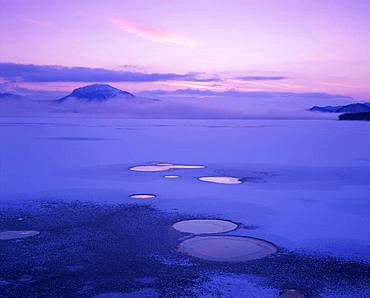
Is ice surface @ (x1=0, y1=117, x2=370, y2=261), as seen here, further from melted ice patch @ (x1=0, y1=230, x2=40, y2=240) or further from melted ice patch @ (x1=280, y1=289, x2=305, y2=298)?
melted ice patch @ (x1=0, y1=230, x2=40, y2=240)

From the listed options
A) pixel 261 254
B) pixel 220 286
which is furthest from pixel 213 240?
pixel 220 286

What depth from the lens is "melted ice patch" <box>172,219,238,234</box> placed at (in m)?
8.64

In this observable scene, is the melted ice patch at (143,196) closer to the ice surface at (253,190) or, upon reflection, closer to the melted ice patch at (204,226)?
the ice surface at (253,190)

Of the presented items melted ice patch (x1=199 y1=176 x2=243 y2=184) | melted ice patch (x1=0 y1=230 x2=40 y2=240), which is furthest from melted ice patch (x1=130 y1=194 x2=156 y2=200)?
melted ice patch (x1=0 y1=230 x2=40 y2=240)

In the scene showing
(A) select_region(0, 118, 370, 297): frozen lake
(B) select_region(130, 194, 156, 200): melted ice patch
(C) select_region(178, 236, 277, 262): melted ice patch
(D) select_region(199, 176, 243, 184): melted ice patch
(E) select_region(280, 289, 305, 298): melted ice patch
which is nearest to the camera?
(E) select_region(280, 289, 305, 298): melted ice patch

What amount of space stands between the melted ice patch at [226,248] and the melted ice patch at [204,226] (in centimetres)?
47

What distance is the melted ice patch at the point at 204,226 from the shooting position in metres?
8.64

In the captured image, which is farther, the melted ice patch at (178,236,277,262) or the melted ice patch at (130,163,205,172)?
the melted ice patch at (130,163,205,172)

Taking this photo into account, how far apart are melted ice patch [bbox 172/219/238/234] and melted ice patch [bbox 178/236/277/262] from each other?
18.7 inches

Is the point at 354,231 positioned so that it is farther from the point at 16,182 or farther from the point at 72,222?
the point at 16,182

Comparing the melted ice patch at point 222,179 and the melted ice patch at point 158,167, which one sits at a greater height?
the melted ice patch at point 222,179

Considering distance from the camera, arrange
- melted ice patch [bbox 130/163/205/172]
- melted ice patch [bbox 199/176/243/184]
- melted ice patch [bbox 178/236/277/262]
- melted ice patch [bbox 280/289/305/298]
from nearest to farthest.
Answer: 1. melted ice patch [bbox 280/289/305/298]
2. melted ice patch [bbox 178/236/277/262]
3. melted ice patch [bbox 199/176/243/184]
4. melted ice patch [bbox 130/163/205/172]

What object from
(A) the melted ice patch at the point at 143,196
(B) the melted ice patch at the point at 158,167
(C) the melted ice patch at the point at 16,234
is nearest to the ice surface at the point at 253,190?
(A) the melted ice patch at the point at 143,196

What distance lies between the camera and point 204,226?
900 cm
